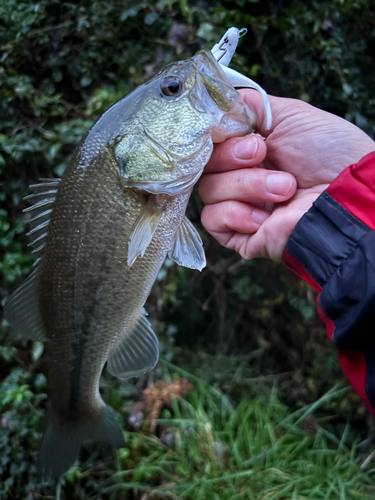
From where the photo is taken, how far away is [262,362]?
108 inches

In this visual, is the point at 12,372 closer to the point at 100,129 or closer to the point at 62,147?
the point at 62,147

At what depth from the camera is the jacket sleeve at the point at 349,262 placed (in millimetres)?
951

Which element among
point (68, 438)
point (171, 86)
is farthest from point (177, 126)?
point (68, 438)

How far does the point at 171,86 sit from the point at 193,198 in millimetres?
1316

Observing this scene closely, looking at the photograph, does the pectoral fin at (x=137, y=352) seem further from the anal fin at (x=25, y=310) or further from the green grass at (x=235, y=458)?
the green grass at (x=235, y=458)

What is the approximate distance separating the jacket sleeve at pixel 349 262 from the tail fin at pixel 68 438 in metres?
0.87

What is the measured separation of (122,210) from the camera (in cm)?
107

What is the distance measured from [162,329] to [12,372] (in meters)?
0.90

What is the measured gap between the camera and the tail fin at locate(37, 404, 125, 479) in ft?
4.57

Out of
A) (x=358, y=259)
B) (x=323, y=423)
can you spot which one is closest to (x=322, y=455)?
(x=323, y=423)

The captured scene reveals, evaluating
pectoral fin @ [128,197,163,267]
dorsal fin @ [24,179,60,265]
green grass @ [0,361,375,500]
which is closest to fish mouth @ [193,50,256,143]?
pectoral fin @ [128,197,163,267]

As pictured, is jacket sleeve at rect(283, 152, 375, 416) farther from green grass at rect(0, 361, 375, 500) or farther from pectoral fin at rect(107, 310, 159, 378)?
green grass at rect(0, 361, 375, 500)

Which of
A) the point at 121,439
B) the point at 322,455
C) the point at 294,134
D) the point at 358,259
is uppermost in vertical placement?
the point at 294,134

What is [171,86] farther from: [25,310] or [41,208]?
[25,310]
